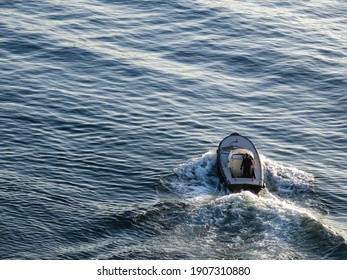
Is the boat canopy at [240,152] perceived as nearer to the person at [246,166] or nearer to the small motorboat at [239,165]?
the small motorboat at [239,165]

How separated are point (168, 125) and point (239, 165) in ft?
25.7

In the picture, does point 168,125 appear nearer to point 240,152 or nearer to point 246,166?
point 240,152

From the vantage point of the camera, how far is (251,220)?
139ft

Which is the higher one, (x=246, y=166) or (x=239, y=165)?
(x=246, y=166)

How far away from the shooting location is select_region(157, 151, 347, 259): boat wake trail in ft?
131

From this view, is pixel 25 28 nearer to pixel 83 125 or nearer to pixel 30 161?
pixel 83 125

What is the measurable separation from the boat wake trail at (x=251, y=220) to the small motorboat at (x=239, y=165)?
2.19 feet

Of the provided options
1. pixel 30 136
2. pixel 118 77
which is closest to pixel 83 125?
pixel 30 136

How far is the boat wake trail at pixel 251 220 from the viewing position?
131 feet

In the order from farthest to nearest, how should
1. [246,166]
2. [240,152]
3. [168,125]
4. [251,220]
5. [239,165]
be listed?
[168,125] < [240,152] < [239,165] < [246,166] < [251,220]

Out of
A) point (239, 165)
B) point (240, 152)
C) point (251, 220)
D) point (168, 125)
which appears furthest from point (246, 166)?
point (168, 125)

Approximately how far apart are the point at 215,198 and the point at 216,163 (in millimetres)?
4613

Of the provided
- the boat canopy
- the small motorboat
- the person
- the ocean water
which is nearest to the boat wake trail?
the ocean water

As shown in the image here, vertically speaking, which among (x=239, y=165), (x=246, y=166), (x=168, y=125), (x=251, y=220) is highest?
(x=246, y=166)
